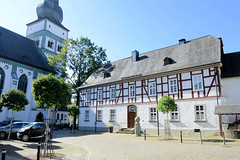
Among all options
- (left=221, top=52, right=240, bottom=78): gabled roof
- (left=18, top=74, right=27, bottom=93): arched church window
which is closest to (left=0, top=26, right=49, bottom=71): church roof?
(left=18, top=74, right=27, bottom=93): arched church window

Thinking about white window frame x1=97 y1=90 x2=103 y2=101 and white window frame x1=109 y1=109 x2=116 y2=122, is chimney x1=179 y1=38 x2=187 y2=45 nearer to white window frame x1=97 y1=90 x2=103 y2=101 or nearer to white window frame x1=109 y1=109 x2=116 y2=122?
white window frame x1=109 y1=109 x2=116 y2=122

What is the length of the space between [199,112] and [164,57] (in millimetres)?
8304

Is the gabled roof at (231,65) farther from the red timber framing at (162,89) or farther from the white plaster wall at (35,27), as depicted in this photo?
the white plaster wall at (35,27)

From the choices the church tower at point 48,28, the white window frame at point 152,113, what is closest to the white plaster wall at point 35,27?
the church tower at point 48,28

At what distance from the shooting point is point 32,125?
47.6ft

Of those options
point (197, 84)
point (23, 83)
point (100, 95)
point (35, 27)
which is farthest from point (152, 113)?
point (35, 27)

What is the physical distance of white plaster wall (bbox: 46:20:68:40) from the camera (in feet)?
145

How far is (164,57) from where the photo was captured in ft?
76.1

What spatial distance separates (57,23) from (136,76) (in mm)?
32253

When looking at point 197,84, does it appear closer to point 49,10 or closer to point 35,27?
point 49,10

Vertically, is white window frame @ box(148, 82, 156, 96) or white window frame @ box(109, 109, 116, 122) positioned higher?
white window frame @ box(148, 82, 156, 96)

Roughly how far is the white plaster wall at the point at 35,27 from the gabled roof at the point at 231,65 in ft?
129

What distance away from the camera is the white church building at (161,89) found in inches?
690

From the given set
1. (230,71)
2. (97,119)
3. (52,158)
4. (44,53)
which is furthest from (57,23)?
(52,158)
